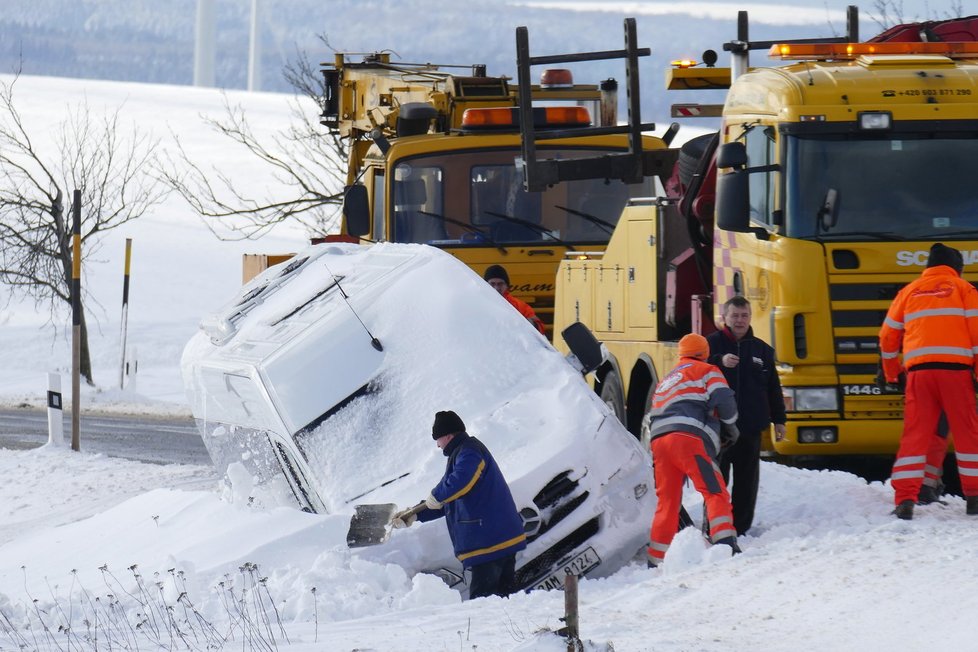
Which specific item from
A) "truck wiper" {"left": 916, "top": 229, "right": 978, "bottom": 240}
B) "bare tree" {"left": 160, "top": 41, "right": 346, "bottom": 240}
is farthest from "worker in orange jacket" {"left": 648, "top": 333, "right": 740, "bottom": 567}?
"bare tree" {"left": 160, "top": 41, "right": 346, "bottom": 240}

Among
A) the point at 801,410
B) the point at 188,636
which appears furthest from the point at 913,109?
the point at 188,636

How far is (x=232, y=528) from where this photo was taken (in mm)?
8242

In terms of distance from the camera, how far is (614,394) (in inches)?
482

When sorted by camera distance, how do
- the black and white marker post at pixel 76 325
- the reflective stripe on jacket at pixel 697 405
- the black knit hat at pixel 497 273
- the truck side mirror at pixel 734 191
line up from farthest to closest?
→ 1. the black and white marker post at pixel 76 325
2. the black knit hat at pixel 497 273
3. the truck side mirror at pixel 734 191
4. the reflective stripe on jacket at pixel 697 405

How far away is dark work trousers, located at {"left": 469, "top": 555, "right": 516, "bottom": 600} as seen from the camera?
7.51 m

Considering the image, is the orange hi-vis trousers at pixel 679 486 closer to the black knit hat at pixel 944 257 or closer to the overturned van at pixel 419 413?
the overturned van at pixel 419 413

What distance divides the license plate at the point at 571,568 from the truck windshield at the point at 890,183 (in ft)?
8.52

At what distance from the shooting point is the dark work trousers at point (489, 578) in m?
7.51

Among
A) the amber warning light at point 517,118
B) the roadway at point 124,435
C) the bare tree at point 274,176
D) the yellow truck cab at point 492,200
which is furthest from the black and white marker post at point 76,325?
the bare tree at point 274,176

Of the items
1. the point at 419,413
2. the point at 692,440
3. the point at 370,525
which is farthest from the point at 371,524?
the point at 692,440

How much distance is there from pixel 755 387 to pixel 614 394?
3346mm

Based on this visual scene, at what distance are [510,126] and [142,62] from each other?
12121cm

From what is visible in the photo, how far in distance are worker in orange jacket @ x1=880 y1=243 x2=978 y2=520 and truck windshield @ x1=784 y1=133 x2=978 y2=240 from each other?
46cm

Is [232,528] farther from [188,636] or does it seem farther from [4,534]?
[4,534]
